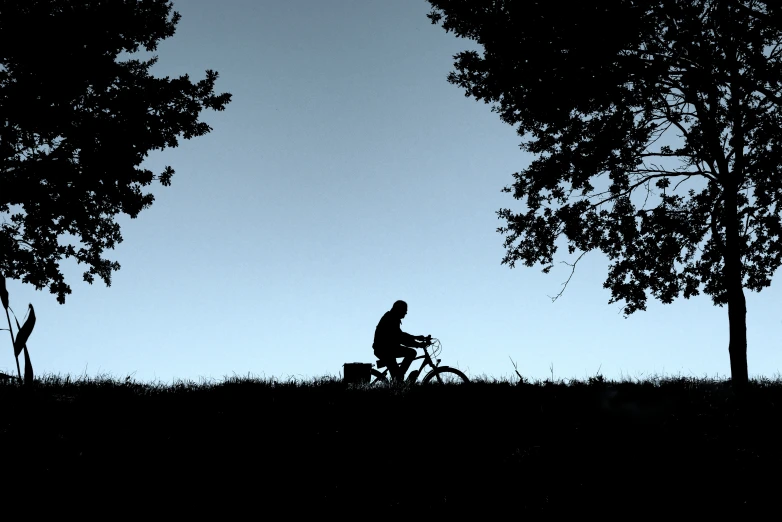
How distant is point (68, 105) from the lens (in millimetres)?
13445

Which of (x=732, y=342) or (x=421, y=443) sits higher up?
(x=732, y=342)

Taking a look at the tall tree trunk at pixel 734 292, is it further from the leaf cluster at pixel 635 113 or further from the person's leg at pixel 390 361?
the person's leg at pixel 390 361

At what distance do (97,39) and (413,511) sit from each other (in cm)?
1260

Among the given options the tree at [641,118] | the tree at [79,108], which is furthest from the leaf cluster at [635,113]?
the tree at [79,108]

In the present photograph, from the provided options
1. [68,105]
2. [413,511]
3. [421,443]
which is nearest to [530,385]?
[421,443]

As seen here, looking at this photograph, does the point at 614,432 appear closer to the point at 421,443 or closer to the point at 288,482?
the point at 421,443

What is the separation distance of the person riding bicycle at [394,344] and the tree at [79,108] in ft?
23.5

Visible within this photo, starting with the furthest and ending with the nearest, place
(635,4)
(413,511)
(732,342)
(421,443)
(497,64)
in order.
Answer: (732,342), (497,64), (635,4), (421,443), (413,511)

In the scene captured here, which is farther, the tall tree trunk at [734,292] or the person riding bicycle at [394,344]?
the tall tree trunk at [734,292]

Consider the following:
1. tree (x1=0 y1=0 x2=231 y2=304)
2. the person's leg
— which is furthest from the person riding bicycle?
tree (x1=0 y1=0 x2=231 y2=304)

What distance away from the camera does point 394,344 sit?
11.4 meters

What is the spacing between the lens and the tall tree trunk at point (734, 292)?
1427 cm

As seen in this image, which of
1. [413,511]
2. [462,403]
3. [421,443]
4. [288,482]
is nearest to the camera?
[413,511]

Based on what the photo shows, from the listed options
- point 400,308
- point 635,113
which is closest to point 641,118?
point 635,113
